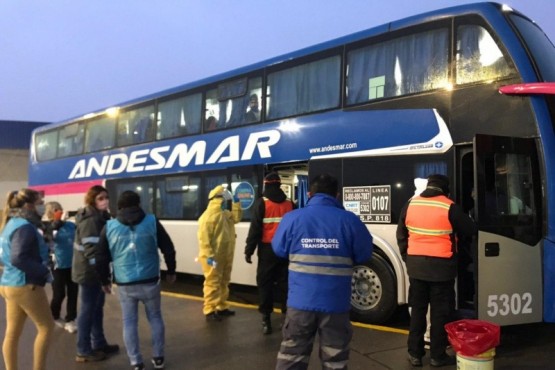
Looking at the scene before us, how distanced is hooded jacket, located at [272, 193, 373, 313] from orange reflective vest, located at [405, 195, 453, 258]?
1.40 meters

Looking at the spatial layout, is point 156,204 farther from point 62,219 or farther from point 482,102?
point 482,102

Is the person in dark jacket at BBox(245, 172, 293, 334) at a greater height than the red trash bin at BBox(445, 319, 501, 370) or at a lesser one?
greater

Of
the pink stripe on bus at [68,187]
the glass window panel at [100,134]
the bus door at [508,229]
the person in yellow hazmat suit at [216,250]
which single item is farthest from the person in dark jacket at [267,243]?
the pink stripe on bus at [68,187]

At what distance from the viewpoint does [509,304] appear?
5.16m

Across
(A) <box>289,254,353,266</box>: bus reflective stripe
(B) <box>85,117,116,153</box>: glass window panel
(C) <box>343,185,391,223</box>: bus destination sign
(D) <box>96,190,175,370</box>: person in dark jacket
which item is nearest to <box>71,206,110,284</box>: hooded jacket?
(D) <box>96,190,175,370</box>: person in dark jacket

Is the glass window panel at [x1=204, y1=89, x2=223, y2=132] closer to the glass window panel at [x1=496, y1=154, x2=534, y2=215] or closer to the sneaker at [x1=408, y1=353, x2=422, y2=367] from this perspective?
the glass window panel at [x1=496, y1=154, x2=534, y2=215]

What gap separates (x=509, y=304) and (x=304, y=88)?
4091 millimetres

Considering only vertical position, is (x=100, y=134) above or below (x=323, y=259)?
above

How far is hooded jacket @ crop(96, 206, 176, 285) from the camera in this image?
4.45 m

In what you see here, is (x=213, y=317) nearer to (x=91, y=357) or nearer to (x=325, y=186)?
(x=91, y=357)

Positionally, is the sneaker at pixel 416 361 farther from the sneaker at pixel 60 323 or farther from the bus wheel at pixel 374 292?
the sneaker at pixel 60 323

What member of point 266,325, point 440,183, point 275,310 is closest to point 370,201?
point 440,183

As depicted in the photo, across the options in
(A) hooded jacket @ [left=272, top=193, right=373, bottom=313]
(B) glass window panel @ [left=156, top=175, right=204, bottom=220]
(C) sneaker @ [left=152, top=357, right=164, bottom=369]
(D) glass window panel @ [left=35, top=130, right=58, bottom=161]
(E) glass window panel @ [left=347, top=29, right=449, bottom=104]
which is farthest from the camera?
(D) glass window panel @ [left=35, top=130, right=58, bottom=161]

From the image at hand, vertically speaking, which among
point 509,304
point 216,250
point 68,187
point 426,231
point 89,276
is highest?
point 68,187
